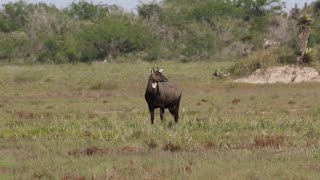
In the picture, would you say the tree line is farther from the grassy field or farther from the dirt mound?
the grassy field

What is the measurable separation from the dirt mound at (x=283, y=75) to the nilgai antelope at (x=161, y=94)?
826 inches

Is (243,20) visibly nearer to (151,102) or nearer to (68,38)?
(68,38)

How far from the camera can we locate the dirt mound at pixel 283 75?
41219mm

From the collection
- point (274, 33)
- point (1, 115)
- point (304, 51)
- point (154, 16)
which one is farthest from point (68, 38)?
point (1, 115)

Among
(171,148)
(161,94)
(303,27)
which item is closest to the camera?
(171,148)

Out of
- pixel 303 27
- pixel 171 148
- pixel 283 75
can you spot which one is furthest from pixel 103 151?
pixel 303 27

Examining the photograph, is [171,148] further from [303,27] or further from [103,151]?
[303,27]

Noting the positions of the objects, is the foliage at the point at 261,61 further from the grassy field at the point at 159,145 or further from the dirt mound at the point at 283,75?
the grassy field at the point at 159,145

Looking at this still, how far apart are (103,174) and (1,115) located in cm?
1470

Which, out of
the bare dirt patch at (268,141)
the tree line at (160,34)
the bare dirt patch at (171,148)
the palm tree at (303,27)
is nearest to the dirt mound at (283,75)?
the palm tree at (303,27)

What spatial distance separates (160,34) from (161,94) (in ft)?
188

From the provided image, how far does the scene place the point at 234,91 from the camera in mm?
36625

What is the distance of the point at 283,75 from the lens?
41.8 meters

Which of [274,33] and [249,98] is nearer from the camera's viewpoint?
[249,98]
